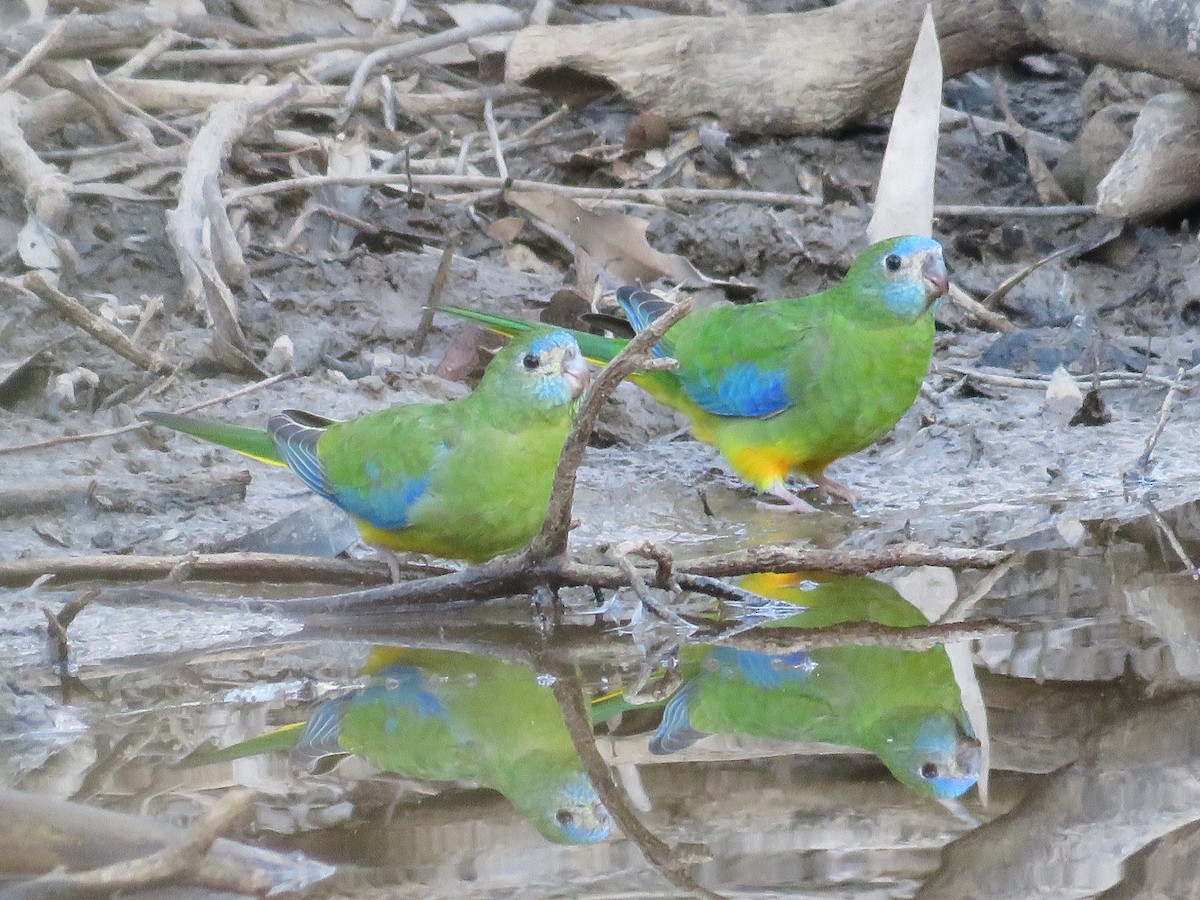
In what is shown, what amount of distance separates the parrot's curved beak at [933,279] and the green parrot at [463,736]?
7.37 feet

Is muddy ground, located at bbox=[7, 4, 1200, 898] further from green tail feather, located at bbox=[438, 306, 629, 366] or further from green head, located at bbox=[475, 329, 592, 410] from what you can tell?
green head, located at bbox=[475, 329, 592, 410]

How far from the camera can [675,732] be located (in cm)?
261

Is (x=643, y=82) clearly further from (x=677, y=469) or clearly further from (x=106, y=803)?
(x=106, y=803)

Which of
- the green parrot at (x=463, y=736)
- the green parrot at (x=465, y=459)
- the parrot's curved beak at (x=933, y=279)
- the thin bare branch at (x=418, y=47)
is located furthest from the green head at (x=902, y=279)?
the thin bare branch at (x=418, y=47)

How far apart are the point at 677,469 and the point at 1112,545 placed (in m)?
1.58

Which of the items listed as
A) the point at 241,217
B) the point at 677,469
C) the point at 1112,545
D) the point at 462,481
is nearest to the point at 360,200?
the point at 241,217

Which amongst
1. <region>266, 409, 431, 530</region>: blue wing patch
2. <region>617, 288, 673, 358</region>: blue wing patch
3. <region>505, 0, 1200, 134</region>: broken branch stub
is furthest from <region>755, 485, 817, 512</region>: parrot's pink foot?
<region>505, 0, 1200, 134</region>: broken branch stub

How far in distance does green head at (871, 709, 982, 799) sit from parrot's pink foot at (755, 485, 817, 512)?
2.21 m

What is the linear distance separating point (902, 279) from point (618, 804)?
2.93 meters

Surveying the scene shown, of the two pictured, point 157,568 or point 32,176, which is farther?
point 32,176

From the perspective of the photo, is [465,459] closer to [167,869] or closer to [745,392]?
[745,392]

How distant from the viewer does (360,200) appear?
619 centimetres

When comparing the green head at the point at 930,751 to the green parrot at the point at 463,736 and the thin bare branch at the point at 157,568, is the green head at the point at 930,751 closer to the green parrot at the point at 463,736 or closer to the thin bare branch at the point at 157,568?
the green parrot at the point at 463,736

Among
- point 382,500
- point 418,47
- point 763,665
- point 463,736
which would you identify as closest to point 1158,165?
point 418,47
